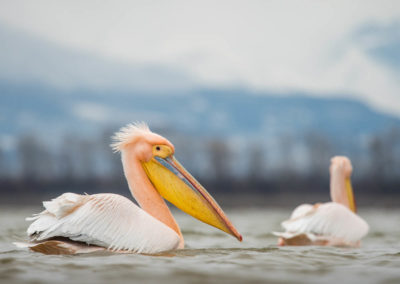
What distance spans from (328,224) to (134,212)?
Result: 2957mm

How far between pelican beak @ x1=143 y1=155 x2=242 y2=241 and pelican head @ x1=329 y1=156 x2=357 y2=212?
134 inches

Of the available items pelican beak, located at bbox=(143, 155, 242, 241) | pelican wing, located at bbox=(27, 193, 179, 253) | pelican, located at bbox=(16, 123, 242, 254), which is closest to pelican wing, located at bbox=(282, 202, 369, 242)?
pelican beak, located at bbox=(143, 155, 242, 241)

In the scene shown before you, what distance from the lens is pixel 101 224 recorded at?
4578mm

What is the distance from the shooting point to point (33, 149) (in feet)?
122

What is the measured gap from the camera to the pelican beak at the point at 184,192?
502 centimetres

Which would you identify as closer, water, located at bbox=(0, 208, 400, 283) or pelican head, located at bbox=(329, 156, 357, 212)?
water, located at bbox=(0, 208, 400, 283)

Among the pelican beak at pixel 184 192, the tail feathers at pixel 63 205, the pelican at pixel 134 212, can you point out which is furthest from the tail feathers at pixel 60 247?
the pelican beak at pixel 184 192

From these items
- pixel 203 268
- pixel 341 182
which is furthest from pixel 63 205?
pixel 341 182

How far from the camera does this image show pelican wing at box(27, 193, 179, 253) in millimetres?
4527

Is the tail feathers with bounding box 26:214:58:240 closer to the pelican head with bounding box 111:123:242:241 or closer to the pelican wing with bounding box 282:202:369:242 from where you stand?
the pelican head with bounding box 111:123:242:241

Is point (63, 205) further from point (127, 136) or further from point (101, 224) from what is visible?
point (127, 136)

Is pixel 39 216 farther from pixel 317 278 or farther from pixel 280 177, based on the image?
pixel 280 177

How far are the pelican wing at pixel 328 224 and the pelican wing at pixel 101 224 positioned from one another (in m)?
2.50

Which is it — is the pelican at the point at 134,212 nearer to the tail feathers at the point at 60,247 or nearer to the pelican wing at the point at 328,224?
the tail feathers at the point at 60,247
